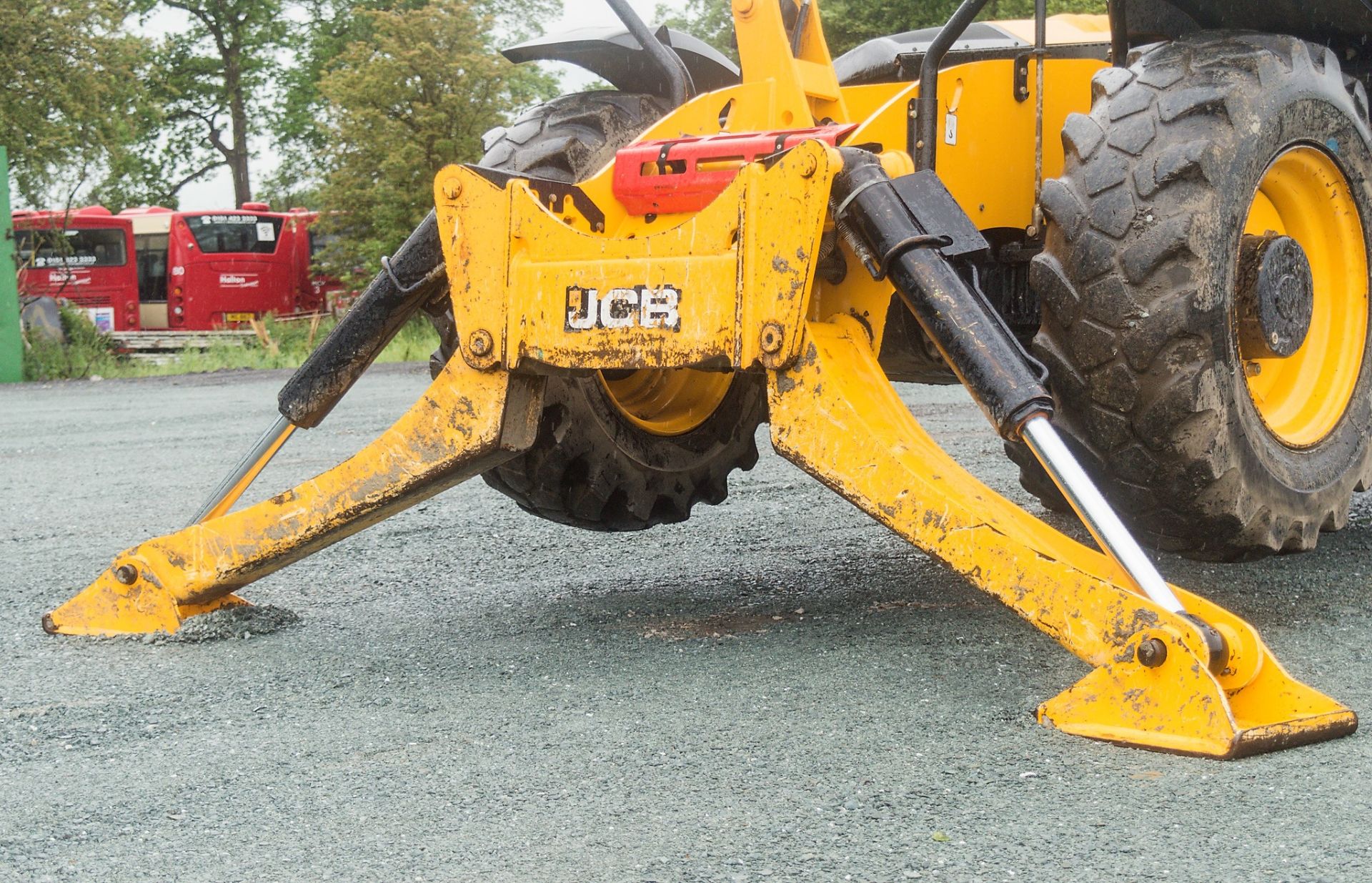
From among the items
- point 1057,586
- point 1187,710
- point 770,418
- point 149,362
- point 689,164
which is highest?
point 689,164

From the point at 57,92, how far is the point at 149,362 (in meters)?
4.80

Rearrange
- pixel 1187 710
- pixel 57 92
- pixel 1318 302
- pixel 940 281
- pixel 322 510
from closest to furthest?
pixel 1187 710, pixel 940 281, pixel 322 510, pixel 1318 302, pixel 57 92

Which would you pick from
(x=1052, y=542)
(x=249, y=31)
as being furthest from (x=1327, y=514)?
(x=249, y=31)

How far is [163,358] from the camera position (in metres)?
19.5

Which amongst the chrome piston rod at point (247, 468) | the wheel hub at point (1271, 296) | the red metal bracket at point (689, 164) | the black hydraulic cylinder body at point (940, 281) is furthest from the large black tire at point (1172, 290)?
the chrome piston rod at point (247, 468)

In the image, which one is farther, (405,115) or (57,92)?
(405,115)

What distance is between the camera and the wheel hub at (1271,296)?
3.51m

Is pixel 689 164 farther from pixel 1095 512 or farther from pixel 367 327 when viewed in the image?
pixel 1095 512

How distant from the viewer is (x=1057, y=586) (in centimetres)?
288

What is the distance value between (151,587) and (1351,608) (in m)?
3.22

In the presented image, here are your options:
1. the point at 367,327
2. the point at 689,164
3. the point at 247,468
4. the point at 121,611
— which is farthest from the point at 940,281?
the point at 121,611

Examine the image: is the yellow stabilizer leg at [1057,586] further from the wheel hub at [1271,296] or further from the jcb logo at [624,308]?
the wheel hub at [1271,296]

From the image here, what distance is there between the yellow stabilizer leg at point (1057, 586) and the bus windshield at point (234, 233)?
2546 centimetres

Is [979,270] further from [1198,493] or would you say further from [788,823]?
[788,823]
